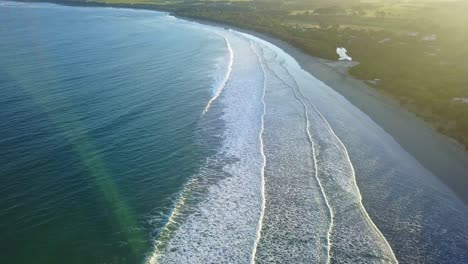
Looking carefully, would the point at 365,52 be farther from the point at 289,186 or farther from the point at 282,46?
the point at 289,186

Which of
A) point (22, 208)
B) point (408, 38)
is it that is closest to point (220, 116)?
point (22, 208)

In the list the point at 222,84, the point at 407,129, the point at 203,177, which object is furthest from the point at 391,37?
the point at 203,177

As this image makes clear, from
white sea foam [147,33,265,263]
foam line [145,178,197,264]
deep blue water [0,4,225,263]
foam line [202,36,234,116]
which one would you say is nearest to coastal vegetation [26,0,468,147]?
foam line [202,36,234,116]

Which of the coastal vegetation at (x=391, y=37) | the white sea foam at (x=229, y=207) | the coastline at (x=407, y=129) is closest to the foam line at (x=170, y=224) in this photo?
the white sea foam at (x=229, y=207)

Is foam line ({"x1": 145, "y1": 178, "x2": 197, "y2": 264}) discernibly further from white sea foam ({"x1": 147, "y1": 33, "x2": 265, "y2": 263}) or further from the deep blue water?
the deep blue water

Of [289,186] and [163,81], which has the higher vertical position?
[289,186]

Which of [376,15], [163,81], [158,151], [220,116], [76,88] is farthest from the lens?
[376,15]
